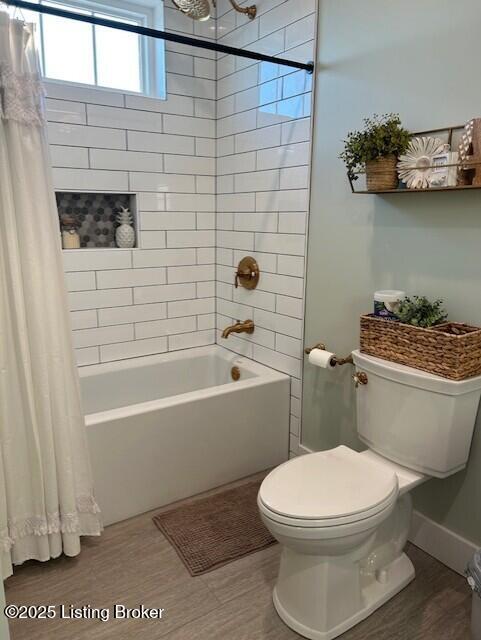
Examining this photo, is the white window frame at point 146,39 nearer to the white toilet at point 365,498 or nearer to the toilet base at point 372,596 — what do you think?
the white toilet at point 365,498

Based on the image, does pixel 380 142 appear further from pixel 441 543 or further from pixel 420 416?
pixel 441 543

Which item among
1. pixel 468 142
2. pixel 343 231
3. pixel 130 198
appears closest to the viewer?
pixel 468 142

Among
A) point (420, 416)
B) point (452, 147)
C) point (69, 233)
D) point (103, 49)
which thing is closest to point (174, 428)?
point (420, 416)

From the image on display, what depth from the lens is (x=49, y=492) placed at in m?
1.80

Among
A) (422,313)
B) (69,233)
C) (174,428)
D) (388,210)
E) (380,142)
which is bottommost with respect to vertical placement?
(174,428)

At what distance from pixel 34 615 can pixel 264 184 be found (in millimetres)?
2147

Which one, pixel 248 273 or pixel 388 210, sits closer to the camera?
pixel 388 210

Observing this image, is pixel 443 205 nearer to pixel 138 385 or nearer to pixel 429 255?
pixel 429 255

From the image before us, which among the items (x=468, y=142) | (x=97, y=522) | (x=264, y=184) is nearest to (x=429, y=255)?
(x=468, y=142)

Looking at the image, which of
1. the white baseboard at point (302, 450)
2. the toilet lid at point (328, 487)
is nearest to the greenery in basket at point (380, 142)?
the toilet lid at point (328, 487)

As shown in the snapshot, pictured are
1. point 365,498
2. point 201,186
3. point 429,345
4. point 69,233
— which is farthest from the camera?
point 201,186

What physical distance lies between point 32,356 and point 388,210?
1480 millimetres

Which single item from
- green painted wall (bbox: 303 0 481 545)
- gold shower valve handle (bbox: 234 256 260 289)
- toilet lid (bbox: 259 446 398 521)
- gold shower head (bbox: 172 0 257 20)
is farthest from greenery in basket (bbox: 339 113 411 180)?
toilet lid (bbox: 259 446 398 521)

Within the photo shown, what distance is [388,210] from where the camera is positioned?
1.93 meters
